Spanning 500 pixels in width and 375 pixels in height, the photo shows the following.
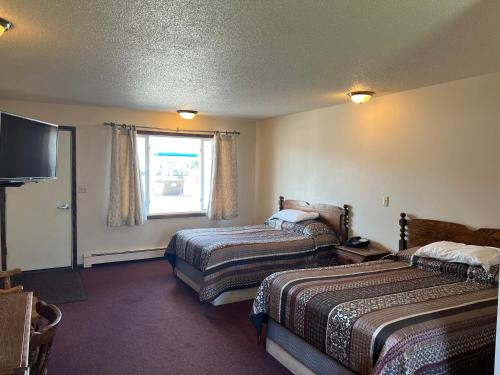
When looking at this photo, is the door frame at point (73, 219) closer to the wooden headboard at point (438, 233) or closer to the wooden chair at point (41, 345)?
the wooden chair at point (41, 345)

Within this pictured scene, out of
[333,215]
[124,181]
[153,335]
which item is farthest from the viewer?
[124,181]

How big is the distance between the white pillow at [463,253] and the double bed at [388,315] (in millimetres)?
47

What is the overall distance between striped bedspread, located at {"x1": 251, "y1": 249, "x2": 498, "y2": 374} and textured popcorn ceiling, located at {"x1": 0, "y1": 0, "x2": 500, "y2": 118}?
1676mm

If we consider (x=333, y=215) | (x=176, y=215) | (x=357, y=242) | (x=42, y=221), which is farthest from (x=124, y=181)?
(x=357, y=242)

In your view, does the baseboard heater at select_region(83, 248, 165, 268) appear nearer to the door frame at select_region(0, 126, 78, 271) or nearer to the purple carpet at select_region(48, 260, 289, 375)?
the door frame at select_region(0, 126, 78, 271)

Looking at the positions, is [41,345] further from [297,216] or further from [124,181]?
[124,181]

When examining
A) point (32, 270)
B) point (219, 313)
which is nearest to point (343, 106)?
point (219, 313)

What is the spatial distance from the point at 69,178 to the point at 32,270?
1337 millimetres

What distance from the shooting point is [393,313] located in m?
2.27

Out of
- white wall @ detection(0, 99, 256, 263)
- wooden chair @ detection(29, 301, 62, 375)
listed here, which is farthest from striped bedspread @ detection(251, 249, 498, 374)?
white wall @ detection(0, 99, 256, 263)

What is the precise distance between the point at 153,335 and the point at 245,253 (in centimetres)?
129

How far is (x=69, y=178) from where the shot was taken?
17.3 ft

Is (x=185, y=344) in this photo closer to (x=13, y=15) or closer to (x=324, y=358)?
(x=324, y=358)

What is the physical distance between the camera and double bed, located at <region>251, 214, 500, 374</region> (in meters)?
2.01
